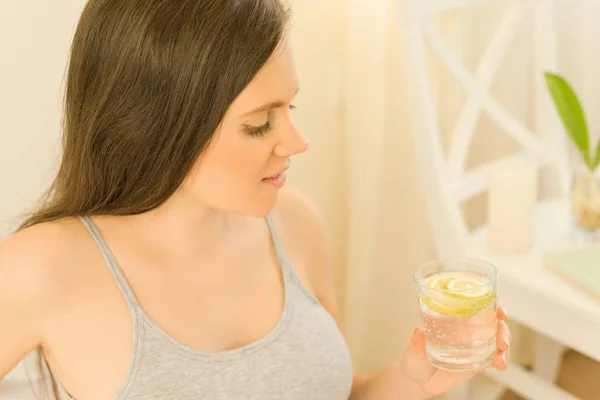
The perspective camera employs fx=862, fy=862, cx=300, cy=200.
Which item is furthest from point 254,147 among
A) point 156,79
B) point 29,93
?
point 29,93

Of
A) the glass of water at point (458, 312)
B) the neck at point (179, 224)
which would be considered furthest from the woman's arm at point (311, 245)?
the glass of water at point (458, 312)

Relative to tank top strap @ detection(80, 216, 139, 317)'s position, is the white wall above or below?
above

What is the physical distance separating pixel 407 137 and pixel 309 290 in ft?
2.52

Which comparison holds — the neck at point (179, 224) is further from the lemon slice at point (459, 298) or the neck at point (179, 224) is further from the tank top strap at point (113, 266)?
the lemon slice at point (459, 298)

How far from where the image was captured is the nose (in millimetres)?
1075

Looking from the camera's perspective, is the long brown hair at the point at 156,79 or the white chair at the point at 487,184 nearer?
the long brown hair at the point at 156,79

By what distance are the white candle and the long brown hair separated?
2.16 ft

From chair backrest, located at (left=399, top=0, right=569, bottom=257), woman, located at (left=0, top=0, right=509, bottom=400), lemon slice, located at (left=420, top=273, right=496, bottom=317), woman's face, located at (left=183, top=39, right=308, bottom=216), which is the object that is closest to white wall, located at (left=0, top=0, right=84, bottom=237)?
woman, located at (left=0, top=0, right=509, bottom=400)

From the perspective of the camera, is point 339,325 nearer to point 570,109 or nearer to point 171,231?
point 171,231

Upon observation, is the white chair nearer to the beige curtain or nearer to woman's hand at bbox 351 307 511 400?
the beige curtain

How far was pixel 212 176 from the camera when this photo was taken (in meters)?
1.08

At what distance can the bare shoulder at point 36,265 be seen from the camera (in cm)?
104

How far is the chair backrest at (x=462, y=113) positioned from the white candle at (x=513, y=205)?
7 cm

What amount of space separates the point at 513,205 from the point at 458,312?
61 cm
